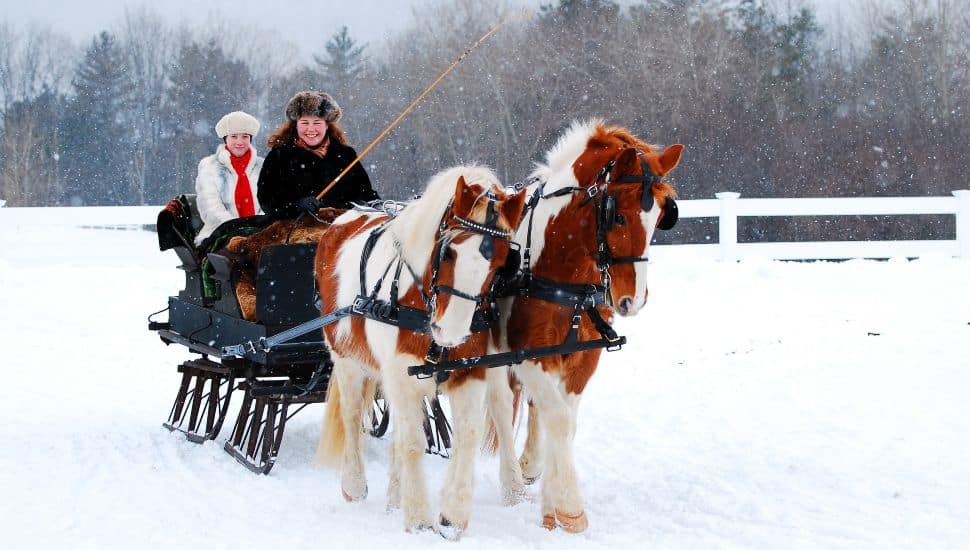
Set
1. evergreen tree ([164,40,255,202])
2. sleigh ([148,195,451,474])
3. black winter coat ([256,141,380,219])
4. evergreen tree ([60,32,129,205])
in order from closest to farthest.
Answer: sleigh ([148,195,451,474])
black winter coat ([256,141,380,219])
evergreen tree ([164,40,255,202])
evergreen tree ([60,32,129,205])

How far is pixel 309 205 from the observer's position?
6082 mm

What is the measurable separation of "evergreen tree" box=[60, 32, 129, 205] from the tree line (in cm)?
8

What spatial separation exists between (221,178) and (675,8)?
72.1 ft

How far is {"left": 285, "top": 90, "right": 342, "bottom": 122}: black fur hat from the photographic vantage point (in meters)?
6.53

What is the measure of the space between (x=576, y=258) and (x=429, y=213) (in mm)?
751

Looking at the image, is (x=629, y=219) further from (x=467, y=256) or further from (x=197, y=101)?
(x=197, y=101)

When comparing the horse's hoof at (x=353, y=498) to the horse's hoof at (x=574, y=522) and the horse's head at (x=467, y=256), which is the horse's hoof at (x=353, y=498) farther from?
the horse's head at (x=467, y=256)

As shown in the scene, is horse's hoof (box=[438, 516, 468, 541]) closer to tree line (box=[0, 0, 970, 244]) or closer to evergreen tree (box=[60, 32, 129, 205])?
tree line (box=[0, 0, 970, 244])

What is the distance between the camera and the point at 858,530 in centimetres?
450

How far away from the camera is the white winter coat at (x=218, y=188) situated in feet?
22.6

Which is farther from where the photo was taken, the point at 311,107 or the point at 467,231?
the point at 311,107

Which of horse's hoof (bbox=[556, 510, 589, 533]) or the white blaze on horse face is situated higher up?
the white blaze on horse face

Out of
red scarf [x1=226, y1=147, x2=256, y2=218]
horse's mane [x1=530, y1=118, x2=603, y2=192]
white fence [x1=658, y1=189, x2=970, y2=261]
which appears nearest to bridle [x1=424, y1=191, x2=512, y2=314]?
horse's mane [x1=530, y1=118, x2=603, y2=192]

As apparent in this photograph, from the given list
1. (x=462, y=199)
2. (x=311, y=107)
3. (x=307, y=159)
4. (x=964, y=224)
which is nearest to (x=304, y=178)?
(x=307, y=159)
